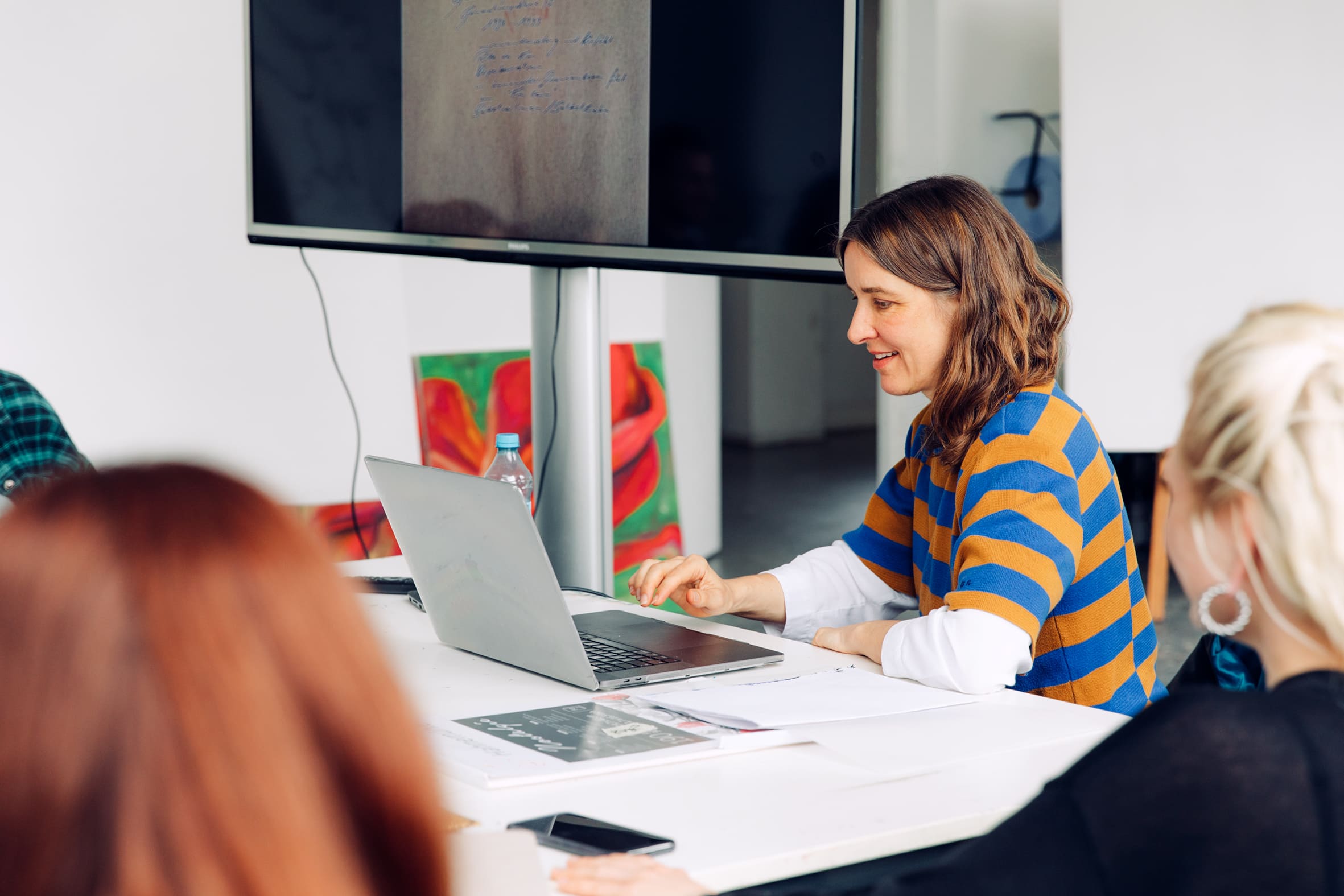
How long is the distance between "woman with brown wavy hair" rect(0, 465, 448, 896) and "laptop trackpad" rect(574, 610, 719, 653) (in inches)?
45.4

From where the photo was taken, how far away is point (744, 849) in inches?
41.2

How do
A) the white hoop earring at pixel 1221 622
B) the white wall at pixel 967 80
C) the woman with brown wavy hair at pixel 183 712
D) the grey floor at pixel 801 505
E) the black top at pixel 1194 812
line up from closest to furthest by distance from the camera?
the woman with brown wavy hair at pixel 183 712 → the black top at pixel 1194 812 → the white hoop earring at pixel 1221 622 → the white wall at pixel 967 80 → the grey floor at pixel 801 505

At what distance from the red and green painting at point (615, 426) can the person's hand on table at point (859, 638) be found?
1954 mm

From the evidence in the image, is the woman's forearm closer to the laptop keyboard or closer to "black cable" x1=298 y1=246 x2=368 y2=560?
the laptop keyboard

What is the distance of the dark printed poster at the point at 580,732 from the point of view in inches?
49.6

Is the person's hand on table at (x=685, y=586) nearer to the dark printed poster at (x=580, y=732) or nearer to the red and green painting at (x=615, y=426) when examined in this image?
the dark printed poster at (x=580, y=732)

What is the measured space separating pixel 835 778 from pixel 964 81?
3601mm

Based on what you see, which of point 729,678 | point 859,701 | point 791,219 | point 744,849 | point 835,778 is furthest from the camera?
point 791,219

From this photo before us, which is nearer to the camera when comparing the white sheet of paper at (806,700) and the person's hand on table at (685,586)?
the white sheet of paper at (806,700)

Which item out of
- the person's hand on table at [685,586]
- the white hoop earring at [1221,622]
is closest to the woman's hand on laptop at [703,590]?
the person's hand on table at [685,586]

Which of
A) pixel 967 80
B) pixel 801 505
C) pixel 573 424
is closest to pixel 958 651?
pixel 573 424

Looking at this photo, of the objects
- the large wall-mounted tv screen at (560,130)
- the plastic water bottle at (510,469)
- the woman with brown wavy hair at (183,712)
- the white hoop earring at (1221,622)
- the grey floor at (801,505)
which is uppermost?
the large wall-mounted tv screen at (560,130)

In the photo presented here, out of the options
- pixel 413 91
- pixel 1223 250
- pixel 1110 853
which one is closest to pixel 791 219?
pixel 413 91

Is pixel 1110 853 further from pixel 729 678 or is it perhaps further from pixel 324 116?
pixel 324 116
